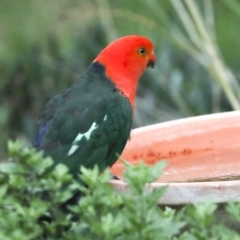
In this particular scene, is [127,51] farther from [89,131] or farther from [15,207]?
[15,207]

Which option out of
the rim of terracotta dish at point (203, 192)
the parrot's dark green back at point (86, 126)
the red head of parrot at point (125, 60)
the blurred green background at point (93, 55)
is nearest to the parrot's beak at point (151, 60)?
the red head of parrot at point (125, 60)

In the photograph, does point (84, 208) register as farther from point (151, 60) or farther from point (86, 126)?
point (151, 60)

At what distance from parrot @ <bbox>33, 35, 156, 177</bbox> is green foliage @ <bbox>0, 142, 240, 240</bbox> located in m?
0.80

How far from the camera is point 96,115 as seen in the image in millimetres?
2551

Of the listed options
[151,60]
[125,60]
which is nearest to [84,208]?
[125,60]

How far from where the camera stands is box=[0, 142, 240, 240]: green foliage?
127cm

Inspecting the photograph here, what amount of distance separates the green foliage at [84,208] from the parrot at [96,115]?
2.63ft

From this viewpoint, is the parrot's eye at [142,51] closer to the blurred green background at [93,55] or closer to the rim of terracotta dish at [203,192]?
the blurred green background at [93,55]

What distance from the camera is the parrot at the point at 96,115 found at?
2350 mm

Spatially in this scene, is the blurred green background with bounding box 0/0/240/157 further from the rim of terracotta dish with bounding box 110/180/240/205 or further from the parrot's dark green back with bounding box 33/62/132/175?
the rim of terracotta dish with bounding box 110/180/240/205

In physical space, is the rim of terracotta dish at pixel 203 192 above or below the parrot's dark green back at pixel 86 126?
above

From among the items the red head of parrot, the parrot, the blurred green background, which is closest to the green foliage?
the parrot

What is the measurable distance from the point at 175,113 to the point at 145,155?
2676 millimetres

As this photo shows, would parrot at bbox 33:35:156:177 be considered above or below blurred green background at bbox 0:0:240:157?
above
